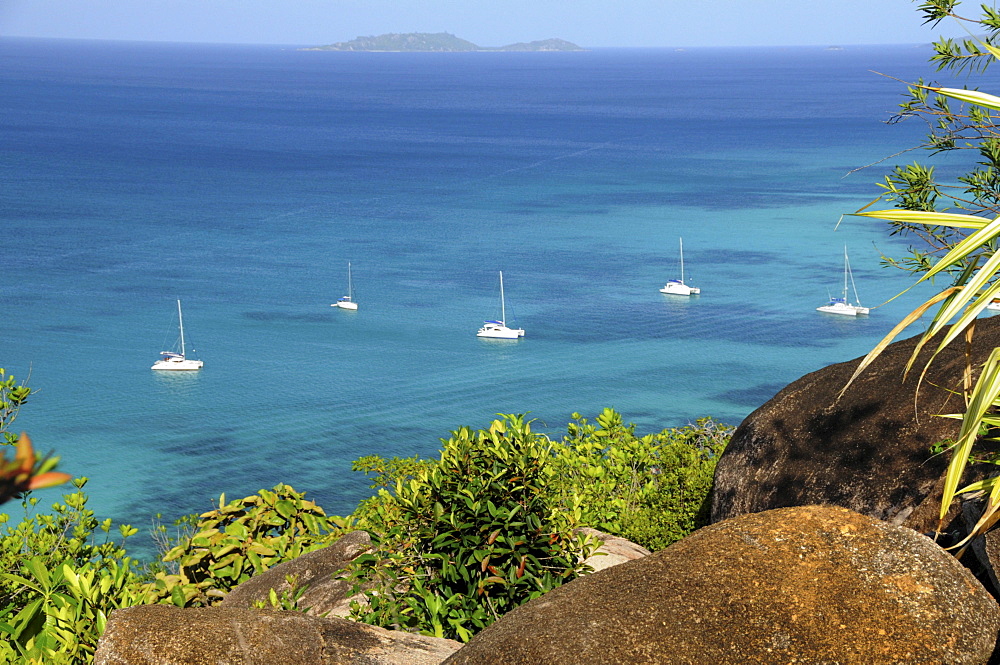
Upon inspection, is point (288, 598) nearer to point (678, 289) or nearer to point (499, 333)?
point (499, 333)

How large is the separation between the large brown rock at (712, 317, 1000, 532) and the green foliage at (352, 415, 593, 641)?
6.51 ft

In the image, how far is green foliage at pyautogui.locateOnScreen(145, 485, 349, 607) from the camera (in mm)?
6859

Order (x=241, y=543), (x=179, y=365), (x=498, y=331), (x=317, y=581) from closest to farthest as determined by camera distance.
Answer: (x=317, y=581) → (x=241, y=543) → (x=179, y=365) → (x=498, y=331)

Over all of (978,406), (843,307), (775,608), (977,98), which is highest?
(977,98)

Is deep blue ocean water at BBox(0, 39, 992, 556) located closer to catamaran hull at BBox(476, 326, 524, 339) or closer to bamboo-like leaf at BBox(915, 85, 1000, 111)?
catamaran hull at BBox(476, 326, 524, 339)

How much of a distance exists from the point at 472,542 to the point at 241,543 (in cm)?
258

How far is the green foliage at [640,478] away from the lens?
888 centimetres

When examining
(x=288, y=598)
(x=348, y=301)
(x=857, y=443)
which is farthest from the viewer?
(x=348, y=301)

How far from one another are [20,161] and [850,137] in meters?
121

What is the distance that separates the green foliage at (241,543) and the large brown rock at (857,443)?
3.25 meters

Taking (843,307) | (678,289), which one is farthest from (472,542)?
(678,289)

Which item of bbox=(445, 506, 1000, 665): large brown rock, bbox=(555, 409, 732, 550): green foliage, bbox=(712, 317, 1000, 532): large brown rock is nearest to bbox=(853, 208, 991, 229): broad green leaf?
bbox=(445, 506, 1000, 665): large brown rock

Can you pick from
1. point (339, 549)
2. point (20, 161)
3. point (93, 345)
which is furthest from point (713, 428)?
point (20, 161)

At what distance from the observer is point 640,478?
9.84 m
